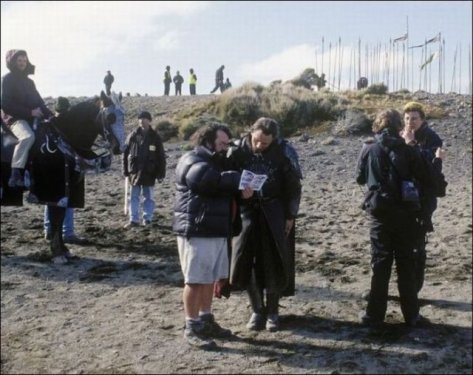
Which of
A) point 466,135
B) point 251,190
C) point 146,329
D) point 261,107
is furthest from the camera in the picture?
point 261,107

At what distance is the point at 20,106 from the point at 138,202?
288 cm

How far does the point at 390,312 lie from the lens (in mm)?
5387

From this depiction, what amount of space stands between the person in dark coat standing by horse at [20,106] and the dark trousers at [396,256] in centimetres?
418

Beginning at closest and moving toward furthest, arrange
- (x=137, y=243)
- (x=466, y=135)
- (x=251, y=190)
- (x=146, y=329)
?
(x=251, y=190) < (x=146, y=329) < (x=137, y=243) < (x=466, y=135)

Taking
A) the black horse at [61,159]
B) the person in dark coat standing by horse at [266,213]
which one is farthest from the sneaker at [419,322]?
the black horse at [61,159]

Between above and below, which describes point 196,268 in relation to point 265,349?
above

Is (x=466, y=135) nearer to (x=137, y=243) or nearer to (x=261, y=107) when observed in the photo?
(x=261, y=107)

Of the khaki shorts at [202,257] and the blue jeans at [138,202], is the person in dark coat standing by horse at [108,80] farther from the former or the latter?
the khaki shorts at [202,257]

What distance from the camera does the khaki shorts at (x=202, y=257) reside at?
15.0 feet

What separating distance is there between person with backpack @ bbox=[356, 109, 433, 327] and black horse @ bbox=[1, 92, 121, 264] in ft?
12.5

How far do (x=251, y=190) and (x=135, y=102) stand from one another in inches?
1146

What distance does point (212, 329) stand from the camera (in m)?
4.95

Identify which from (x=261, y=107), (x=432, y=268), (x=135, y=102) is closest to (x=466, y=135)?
(x=261, y=107)

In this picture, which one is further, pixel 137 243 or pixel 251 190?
pixel 137 243
